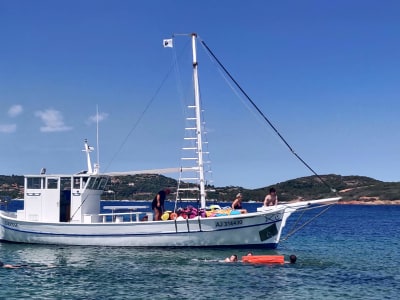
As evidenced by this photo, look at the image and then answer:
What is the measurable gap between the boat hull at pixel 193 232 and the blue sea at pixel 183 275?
19.8 inches

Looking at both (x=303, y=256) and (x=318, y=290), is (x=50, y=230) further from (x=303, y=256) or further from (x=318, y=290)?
(x=318, y=290)

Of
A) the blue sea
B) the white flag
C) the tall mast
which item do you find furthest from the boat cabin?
the white flag

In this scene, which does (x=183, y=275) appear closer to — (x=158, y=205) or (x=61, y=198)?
(x=158, y=205)

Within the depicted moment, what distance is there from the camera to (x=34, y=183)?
114 feet

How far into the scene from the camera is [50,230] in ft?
110

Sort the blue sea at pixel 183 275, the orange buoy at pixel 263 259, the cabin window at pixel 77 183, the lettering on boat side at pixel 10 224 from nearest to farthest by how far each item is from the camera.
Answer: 1. the blue sea at pixel 183 275
2. the orange buoy at pixel 263 259
3. the cabin window at pixel 77 183
4. the lettering on boat side at pixel 10 224

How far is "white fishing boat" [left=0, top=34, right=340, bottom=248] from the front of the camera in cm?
3078

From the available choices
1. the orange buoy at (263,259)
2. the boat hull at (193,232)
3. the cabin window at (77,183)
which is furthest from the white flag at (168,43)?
the orange buoy at (263,259)

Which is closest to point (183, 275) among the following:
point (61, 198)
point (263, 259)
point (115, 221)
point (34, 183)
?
point (263, 259)

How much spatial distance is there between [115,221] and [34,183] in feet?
19.0

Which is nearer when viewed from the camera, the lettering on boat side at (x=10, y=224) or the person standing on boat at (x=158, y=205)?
the person standing on boat at (x=158, y=205)

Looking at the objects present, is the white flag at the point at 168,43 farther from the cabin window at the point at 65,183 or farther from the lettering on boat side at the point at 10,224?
the lettering on boat side at the point at 10,224

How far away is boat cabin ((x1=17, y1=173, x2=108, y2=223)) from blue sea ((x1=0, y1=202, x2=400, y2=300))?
86.3 inches

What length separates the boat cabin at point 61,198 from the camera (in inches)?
1339
